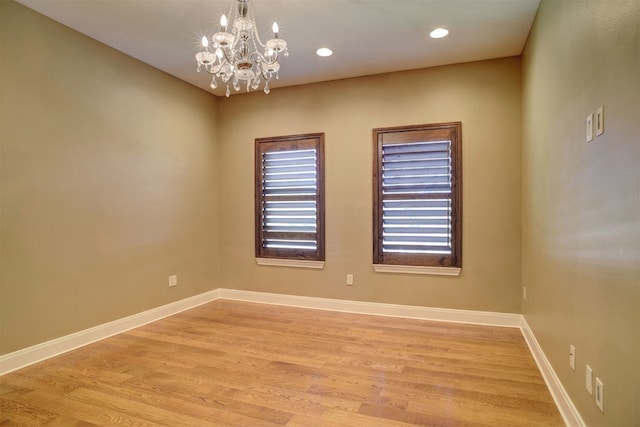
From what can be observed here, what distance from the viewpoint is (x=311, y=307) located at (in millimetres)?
4523

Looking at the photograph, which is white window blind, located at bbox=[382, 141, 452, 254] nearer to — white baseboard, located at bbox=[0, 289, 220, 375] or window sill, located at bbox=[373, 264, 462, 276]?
window sill, located at bbox=[373, 264, 462, 276]

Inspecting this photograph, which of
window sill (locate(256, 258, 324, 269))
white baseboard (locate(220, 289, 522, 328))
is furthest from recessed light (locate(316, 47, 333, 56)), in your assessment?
white baseboard (locate(220, 289, 522, 328))

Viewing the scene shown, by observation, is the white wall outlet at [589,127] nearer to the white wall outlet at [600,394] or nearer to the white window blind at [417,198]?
the white wall outlet at [600,394]

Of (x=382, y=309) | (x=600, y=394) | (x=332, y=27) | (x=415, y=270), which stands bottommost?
(x=382, y=309)

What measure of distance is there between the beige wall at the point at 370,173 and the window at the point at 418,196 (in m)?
0.10

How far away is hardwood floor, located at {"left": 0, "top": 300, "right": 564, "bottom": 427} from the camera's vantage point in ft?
7.01

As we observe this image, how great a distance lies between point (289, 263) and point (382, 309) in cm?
129

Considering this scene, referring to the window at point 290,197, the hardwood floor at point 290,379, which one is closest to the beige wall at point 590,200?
the hardwood floor at point 290,379

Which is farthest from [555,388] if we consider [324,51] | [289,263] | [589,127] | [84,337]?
[84,337]

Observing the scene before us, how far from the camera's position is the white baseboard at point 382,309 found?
150 inches

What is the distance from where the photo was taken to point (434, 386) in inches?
97.9

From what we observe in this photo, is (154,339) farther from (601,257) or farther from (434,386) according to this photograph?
(601,257)

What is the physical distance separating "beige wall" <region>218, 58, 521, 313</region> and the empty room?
0.08ft

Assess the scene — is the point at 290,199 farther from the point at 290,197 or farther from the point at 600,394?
the point at 600,394
